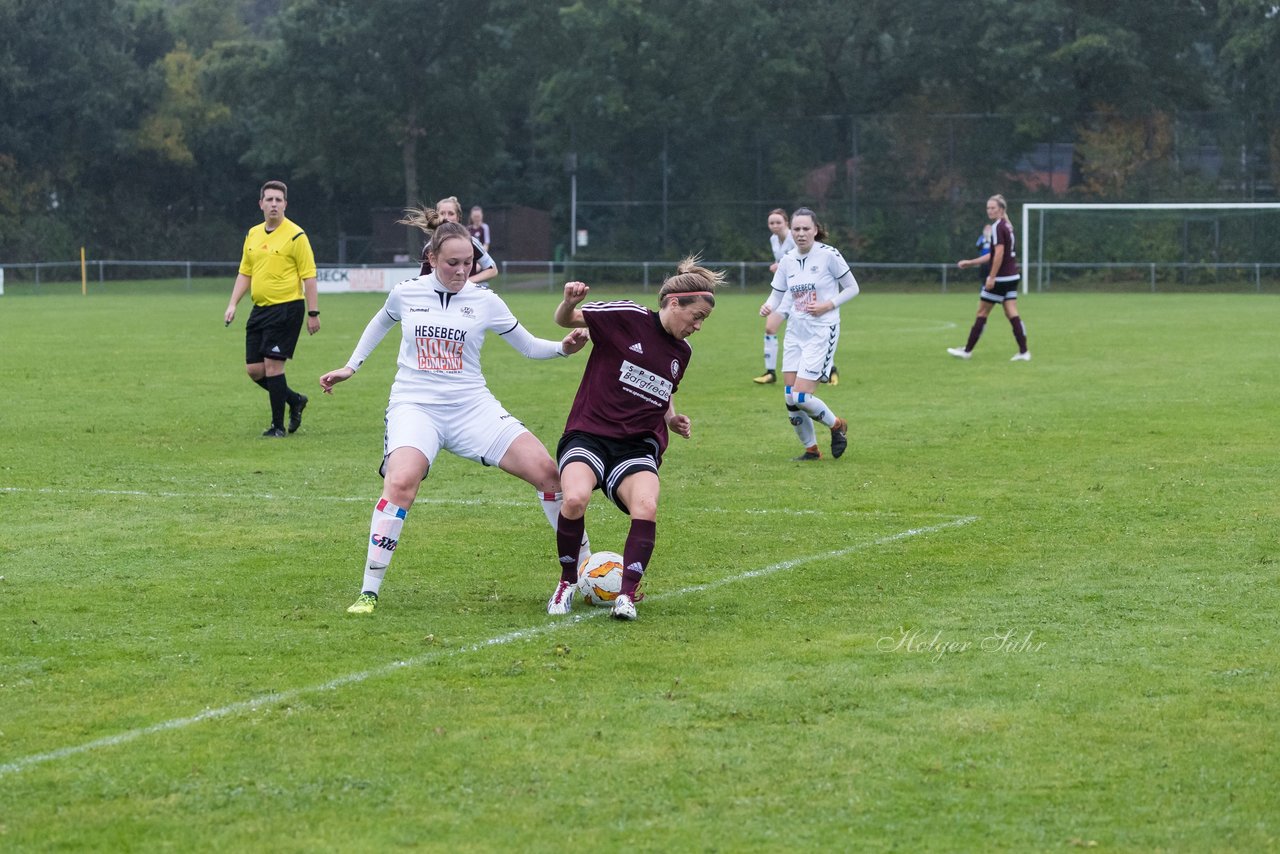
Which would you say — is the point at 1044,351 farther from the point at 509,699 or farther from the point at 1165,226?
the point at 1165,226

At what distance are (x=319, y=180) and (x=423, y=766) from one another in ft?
195

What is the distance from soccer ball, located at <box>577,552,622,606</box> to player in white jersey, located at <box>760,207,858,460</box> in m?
5.26

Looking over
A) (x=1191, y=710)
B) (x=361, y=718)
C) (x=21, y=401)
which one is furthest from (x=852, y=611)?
(x=21, y=401)

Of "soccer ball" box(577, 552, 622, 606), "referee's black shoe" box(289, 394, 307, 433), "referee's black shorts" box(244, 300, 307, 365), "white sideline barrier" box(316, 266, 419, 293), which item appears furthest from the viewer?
"white sideline barrier" box(316, 266, 419, 293)

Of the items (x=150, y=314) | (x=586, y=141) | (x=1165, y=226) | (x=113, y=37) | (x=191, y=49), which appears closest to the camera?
(x=150, y=314)

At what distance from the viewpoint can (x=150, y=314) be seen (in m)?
35.9

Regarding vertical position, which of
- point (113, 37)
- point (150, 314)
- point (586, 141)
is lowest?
point (150, 314)

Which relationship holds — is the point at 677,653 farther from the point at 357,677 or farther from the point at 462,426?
the point at 462,426

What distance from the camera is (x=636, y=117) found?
5475 cm

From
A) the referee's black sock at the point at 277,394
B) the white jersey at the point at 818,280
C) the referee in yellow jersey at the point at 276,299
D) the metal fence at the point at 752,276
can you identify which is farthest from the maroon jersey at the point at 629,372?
the metal fence at the point at 752,276

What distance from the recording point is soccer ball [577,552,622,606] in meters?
7.82

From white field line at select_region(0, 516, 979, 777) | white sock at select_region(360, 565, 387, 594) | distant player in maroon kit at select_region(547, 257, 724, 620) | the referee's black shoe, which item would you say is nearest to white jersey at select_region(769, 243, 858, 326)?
the referee's black shoe

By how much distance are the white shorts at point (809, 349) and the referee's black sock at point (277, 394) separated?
4359 mm

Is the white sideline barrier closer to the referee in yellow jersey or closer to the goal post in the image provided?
the goal post
